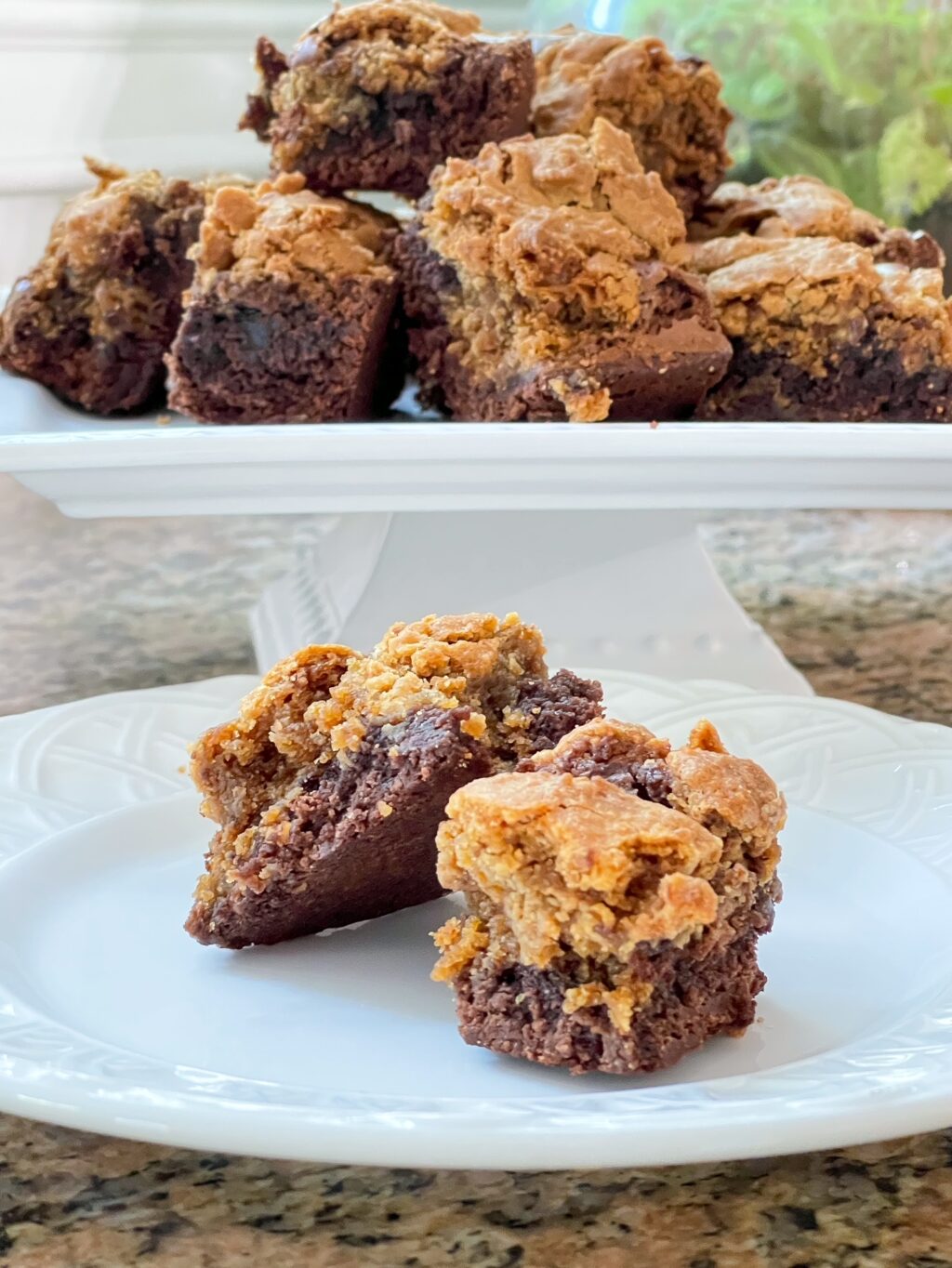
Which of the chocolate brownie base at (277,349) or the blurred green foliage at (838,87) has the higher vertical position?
the blurred green foliage at (838,87)

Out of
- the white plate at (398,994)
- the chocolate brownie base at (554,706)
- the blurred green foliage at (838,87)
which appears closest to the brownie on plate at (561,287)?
the white plate at (398,994)

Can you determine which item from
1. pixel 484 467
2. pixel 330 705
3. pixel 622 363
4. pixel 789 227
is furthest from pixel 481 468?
pixel 789 227

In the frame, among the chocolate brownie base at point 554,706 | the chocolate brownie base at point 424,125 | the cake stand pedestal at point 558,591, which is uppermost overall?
the chocolate brownie base at point 424,125

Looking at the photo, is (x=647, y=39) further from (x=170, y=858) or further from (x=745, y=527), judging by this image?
(x=170, y=858)

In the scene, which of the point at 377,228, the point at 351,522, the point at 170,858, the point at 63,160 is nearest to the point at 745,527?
the point at 351,522

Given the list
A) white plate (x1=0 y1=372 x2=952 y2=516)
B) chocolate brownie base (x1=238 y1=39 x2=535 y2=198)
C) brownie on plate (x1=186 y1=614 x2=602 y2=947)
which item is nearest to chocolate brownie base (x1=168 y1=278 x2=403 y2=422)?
chocolate brownie base (x1=238 y1=39 x2=535 y2=198)

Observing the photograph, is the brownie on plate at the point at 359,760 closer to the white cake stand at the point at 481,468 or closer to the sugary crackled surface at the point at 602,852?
the sugary crackled surface at the point at 602,852

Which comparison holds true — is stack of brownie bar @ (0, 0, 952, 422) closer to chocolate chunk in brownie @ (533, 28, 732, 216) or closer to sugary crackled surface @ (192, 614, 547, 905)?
chocolate chunk in brownie @ (533, 28, 732, 216)

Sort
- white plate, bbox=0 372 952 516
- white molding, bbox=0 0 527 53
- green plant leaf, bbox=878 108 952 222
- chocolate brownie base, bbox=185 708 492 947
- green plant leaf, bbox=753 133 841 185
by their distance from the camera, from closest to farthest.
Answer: chocolate brownie base, bbox=185 708 492 947
white plate, bbox=0 372 952 516
green plant leaf, bbox=878 108 952 222
green plant leaf, bbox=753 133 841 185
white molding, bbox=0 0 527 53
